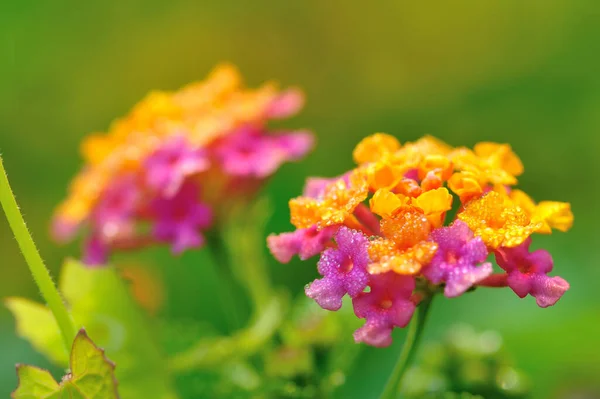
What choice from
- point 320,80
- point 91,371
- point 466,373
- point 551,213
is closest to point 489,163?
point 551,213

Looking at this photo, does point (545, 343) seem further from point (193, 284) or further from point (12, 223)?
point (12, 223)

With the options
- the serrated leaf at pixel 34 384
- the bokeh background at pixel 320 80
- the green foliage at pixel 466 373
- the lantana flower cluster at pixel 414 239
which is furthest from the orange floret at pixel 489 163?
the bokeh background at pixel 320 80

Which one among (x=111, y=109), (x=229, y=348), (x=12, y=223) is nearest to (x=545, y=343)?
(x=229, y=348)

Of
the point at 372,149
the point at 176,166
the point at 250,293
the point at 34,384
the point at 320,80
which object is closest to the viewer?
the point at 34,384

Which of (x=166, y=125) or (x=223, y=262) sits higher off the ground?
(x=166, y=125)

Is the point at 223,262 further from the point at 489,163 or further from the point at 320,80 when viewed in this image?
the point at 320,80
